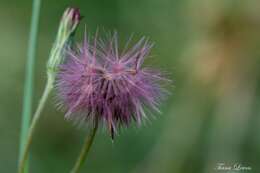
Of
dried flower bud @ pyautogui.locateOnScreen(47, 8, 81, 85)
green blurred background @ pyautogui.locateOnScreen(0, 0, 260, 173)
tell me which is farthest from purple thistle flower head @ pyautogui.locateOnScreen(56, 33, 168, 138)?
green blurred background @ pyautogui.locateOnScreen(0, 0, 260, 173)

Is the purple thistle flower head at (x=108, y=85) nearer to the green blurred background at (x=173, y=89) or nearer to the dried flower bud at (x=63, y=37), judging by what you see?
the dried flower bud at (x=63, y=37)

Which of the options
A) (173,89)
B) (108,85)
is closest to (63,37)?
(108,85)

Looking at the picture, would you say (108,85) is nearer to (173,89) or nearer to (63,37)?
(63,37)

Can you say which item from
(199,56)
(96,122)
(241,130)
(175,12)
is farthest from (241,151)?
(96,122)

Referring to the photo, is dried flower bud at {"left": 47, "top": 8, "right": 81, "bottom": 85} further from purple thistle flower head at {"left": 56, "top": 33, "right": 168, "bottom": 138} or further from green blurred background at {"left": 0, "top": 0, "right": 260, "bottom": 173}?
green blurred background at {"left": 0, "top": 0, "right": 260, "bottom": 173}

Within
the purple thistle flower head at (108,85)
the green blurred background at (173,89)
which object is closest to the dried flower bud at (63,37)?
the purple thistle flower head at (108,85)
